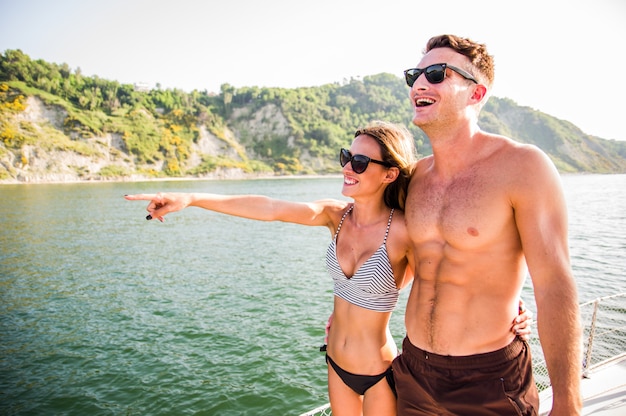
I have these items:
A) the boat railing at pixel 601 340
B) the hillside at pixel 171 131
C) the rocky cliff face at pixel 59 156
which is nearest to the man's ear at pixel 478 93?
the boat railing at pixel 601 340

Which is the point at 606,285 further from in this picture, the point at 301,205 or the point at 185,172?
the point at 185,172

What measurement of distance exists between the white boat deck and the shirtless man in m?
1.91

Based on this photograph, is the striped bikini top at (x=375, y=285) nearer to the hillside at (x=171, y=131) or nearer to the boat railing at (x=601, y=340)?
the boat railing at (x=601, y=340)

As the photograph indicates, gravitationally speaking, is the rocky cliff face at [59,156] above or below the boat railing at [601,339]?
above

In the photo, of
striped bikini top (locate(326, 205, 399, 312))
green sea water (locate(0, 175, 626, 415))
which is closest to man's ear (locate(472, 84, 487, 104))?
striped bikini top (locate(326, 205, 399, 312))

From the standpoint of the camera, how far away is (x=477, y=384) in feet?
7.55

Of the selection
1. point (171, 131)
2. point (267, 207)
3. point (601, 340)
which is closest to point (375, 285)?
point (267, 207)

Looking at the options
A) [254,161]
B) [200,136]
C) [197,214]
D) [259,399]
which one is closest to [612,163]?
[254,161]

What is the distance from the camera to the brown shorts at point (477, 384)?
7.39 ft

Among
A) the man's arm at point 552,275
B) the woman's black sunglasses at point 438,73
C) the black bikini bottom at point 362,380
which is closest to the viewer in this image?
the man's arm at point 552,275

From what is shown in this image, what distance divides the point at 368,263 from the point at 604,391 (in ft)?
10.9

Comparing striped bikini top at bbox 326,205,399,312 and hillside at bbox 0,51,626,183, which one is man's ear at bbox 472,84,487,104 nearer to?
striped bikini top at bbox 326,205,399,312

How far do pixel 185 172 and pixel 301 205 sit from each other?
9798cm

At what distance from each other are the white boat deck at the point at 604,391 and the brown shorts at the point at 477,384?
1.76m
